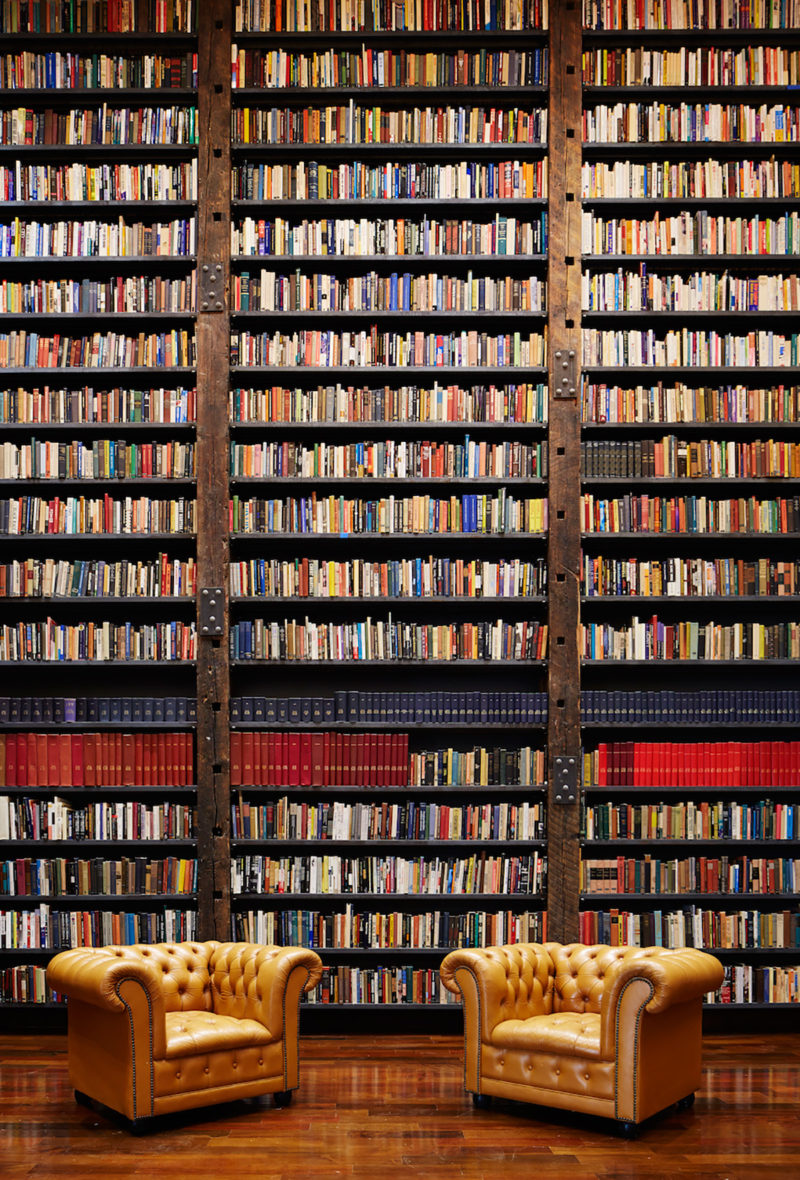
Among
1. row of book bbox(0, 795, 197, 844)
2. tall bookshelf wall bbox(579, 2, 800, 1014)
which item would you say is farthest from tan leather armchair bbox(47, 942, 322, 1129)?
tall bookshelf wall bbox(579, 2, 800, 1014)

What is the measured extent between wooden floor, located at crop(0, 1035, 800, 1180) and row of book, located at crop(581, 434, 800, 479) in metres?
2.56

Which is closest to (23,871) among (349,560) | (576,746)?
(349,560)

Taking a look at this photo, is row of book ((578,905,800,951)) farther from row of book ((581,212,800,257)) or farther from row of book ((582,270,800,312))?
row of book ((581,212,800,257))

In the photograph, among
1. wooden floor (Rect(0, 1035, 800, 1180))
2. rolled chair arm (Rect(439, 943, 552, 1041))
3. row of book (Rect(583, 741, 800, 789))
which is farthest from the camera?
row of book (Rect(583, 741, 800, 789))

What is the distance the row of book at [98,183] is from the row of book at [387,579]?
1.79 meters

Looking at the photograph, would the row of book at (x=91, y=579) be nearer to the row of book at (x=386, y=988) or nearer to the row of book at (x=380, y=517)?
the row of book at (x=380, y=517)

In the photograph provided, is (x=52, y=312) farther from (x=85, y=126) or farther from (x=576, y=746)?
(x=576, y=746)

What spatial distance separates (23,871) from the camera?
510 centimetres

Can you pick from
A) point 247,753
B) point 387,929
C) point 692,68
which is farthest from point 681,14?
point 387,929

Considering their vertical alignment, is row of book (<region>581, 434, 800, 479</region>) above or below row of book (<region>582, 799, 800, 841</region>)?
above

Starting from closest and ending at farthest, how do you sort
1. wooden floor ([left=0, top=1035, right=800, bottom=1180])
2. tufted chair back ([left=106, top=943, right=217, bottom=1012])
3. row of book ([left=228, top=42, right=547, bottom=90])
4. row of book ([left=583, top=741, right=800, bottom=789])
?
wooden floor ([left=0, top=1035, right=800, bottom=1180]) < tufted chair back ([left=106, top=943, right=217, bottom=1012]) < row of book ([left=583, top=741, right=800, bottom=789]) < row of book ([left=228, top=42, right=547, bottom=90])

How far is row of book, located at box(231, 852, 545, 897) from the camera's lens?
202 inches

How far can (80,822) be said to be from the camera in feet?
16.8

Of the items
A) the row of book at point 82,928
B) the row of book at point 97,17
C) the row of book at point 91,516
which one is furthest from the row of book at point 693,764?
the row of book at point 97,17
